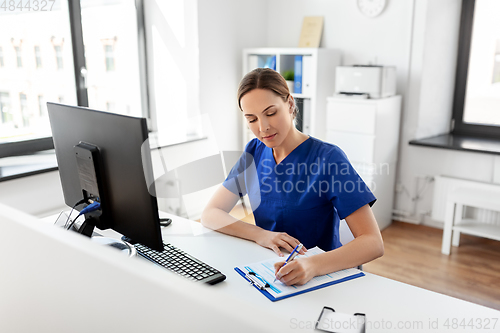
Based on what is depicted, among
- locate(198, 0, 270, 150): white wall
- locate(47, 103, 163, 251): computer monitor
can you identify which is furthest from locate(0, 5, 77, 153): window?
locate(47, 103, 163, 251): computer monitor

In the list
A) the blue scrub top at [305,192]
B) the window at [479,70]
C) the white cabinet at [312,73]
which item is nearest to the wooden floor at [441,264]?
the window at [479,70]

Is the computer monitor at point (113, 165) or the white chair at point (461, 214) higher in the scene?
the computer monitor at point (113, 165)

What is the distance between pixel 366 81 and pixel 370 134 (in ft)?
1.35

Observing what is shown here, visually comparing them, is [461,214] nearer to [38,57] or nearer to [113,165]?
[113,165]

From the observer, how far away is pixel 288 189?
159 cm

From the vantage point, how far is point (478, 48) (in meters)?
3.61

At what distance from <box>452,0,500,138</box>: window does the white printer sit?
77 centimetres

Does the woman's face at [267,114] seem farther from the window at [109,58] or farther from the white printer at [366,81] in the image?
the window at [109,58]

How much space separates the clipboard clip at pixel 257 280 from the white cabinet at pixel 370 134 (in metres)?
2.28

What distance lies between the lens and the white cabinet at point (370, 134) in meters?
3.27

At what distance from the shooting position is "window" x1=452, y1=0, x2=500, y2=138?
3533mm

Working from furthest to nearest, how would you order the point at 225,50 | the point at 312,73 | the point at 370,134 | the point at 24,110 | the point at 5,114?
the point at 225,50
the point at 312,73
the point at 370,134
the point at 24,110
the point at 5,114

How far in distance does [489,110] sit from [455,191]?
3.13ft

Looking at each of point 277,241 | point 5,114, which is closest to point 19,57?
point 5,114
